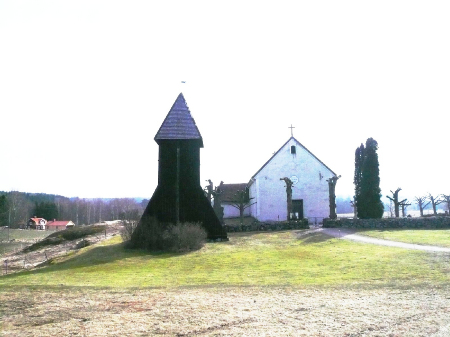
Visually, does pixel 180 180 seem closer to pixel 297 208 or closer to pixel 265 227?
pixel 265 227

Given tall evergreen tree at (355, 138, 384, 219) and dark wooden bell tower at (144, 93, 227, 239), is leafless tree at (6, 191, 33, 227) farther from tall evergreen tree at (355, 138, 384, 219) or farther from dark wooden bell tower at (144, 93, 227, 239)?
tall evergreen tree at (355, 138, 384, 219)

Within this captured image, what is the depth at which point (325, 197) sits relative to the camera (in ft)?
133

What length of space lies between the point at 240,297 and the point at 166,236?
12776mm

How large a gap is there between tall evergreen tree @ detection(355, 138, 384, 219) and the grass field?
18.5m

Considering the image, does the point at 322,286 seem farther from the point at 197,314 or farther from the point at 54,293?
the point at 54,293

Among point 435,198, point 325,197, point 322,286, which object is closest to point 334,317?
point 322,286

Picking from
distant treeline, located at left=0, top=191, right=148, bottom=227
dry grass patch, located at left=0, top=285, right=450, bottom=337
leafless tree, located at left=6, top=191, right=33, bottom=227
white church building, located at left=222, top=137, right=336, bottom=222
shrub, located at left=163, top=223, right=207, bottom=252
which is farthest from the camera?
leafless tree, located at left=6, top=191, right=33, bottom=227

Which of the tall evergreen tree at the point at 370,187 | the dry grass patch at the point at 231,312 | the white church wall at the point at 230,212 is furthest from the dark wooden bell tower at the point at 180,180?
the white church wall at the point at 230,212

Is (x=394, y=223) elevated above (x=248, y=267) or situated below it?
above

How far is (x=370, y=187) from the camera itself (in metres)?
37.3

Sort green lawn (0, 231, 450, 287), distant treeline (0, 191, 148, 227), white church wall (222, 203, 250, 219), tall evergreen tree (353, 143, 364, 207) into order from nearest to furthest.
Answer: green lawn (0, 231, 450, 287)
tall evergreen tree (353, 143, 364, 207)
white church wall (222, 203, 250, 219)
distant treeline (0, 191, 148, 227)

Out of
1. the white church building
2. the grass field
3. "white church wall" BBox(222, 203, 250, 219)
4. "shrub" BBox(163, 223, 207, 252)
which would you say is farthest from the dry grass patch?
"white church wall" BBox(222, 203, 250, 219)

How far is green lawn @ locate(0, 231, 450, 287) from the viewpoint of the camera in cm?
1307

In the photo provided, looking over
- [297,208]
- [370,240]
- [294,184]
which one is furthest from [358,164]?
[370,240]
